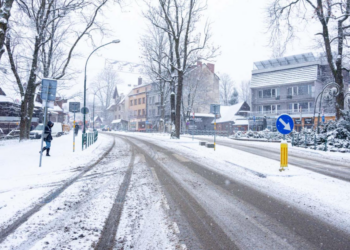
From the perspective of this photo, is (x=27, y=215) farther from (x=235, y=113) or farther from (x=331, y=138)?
(x=235, y=113)

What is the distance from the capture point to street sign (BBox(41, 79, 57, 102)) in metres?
8.46

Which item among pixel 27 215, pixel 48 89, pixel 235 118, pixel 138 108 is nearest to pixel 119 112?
pixel 138 108

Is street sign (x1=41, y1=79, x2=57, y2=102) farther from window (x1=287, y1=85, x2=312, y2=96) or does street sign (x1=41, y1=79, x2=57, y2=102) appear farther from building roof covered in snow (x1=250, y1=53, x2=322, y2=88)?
window (x1=287, y1=85, x2=312, y2=96)

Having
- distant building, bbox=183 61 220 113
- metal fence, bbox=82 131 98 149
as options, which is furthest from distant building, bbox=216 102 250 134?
metal fence, bbox=82 131 98 149

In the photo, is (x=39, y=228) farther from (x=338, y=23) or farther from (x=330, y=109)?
(x=330, y=109)

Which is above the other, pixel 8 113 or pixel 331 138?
pixel 8 113

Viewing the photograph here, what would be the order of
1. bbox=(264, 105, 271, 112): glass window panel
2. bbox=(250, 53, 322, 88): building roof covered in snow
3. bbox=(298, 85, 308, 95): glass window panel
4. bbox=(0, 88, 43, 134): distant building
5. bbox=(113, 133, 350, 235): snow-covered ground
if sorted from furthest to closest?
1. bbox=(264, 105, 271, 112): glass window panel
2. bbox=(298, 85, 308, 95): glass window panel
3. bbox=(250, 53, 322, 88): building roof covered in snow
4. bbox=(0, 88, 43, 134): distant building
5. bbox=(113, 133, 350, 235): snow-covered ground

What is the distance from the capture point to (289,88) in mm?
43750

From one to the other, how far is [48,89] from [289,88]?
140ft

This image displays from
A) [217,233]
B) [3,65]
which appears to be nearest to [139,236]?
[217,233]

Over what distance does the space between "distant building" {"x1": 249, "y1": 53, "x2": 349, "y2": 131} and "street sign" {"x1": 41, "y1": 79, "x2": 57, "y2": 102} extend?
3508 centimetres

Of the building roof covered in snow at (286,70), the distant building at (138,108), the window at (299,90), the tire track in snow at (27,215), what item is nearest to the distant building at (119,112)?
the distant building at (138,108)

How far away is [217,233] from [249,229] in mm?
490

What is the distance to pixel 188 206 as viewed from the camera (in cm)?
454
